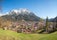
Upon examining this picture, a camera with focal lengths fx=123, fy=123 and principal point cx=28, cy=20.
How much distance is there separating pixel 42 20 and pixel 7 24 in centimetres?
1944

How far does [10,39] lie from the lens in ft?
46.5

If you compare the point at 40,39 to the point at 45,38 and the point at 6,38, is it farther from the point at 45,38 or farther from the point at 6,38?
the point at 6,38

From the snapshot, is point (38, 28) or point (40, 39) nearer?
point (40, 39)

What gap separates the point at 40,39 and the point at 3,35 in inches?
181

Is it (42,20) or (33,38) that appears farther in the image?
(42,20)

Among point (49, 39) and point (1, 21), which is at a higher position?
point (1, 21)

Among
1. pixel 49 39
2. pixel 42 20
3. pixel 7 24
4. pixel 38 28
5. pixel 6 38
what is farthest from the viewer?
pixel 42 20

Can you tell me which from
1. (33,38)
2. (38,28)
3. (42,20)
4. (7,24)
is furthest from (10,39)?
(42,20)

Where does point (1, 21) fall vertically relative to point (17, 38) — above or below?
above

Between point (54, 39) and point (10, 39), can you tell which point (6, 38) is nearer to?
point (10, 39)

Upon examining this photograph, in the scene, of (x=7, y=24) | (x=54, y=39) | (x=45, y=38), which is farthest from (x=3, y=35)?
(x=7, y=24)

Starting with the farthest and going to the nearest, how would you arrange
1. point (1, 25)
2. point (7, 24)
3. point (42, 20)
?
point (42, 20) → point (7, 24) → point (1, 25)

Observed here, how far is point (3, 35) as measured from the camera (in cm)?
1456

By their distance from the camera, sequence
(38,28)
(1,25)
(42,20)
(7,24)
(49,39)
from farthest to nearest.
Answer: (42,20)
(38,28)
(7,24)
(1,25)
(49,39)
